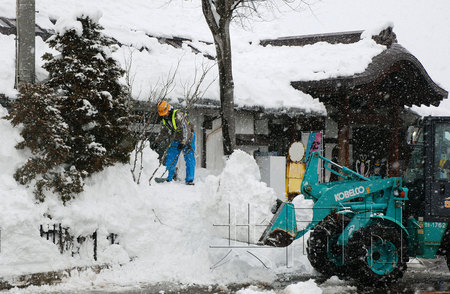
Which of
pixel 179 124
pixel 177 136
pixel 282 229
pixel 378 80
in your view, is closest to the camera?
pixel 282 229

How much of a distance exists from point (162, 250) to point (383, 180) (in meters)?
3.69

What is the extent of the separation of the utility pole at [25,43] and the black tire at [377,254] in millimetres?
6131

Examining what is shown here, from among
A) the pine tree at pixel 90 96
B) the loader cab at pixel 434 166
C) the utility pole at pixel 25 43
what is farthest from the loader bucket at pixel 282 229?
the utility pole at pixel 25 43

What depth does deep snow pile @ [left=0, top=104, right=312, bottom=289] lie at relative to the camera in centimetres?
718

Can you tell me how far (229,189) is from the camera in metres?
8.12

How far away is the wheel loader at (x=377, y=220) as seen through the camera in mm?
7195

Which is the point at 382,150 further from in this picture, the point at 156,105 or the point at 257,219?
the point at 257,219

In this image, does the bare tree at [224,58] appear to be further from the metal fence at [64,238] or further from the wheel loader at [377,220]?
the metal fence at [64,238]

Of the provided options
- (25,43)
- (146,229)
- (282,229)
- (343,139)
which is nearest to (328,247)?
(282,229)

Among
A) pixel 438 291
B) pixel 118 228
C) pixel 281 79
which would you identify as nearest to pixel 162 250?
pixel 118 228

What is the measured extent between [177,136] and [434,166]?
5.41 meters

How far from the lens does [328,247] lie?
770 centimetres

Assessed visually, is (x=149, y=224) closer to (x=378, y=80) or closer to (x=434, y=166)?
(x=434, y=166)

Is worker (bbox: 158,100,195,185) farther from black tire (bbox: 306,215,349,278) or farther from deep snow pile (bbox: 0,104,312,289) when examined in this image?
black tire (bbox: 306,215,349,278)
